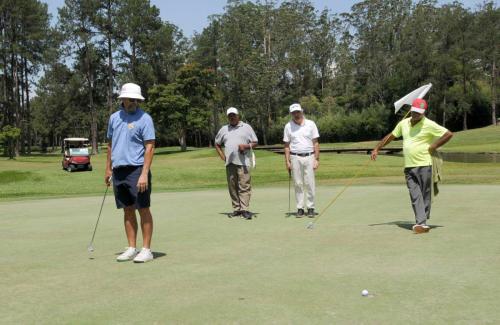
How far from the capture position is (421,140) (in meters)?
9.09

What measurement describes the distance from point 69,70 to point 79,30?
22.2ft

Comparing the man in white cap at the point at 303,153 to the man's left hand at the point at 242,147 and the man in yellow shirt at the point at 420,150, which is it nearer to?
the man's left hand at the point at 242,147

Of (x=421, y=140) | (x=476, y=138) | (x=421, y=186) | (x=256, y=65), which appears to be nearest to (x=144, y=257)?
(x=421, y=186)

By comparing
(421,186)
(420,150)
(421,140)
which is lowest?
(421,186)

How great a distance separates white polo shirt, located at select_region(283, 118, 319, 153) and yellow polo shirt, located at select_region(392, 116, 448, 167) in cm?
251

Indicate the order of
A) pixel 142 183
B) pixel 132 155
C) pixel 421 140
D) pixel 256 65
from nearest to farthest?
pixel 142 183, pixel 132 155, pixel 421 140, pixel 256 65

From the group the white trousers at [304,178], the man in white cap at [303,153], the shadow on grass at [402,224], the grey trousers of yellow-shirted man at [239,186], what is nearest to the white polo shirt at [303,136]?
the man in white cap at [303,153]

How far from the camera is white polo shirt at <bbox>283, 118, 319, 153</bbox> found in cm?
1138

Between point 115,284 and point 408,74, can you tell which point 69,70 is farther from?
point 115,284

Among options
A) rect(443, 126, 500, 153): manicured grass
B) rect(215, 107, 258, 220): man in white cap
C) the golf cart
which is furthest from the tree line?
rect(215, 107, 258, 220): man in white cap

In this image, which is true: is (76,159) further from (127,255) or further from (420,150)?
(127,255)

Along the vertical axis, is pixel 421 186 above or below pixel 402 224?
above

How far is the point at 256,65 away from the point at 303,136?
7690 centimetres

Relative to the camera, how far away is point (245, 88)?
87.2 meters
